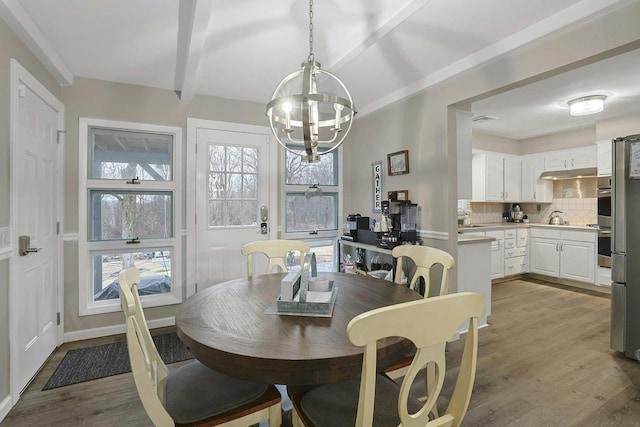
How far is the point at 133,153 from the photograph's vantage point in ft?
10.2

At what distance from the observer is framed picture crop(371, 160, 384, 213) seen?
11.9ft

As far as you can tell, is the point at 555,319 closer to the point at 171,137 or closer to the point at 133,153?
the point at 171,137

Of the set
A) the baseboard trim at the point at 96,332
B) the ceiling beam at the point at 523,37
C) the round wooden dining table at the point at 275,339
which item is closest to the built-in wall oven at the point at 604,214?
the ceiling beam at the point at 523,37

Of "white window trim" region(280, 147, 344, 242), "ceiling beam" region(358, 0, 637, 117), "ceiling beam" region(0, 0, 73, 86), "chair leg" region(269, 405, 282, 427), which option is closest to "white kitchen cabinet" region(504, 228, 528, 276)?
"white window trim" region(280, 147, 344, 242)

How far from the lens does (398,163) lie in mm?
3334

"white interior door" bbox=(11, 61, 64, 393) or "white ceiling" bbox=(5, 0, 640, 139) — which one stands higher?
"white ceiling" bbox=(5, 0, 640, 139)

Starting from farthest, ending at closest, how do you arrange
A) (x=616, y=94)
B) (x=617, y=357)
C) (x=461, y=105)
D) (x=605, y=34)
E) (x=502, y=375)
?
1. (x=616, y=94)
2. (x=461, y=105)
3. (x=617, y=357)
4. (x=502, y=375)
5. (x=605, y=34)

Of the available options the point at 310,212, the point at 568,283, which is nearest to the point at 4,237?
the point at 310,212

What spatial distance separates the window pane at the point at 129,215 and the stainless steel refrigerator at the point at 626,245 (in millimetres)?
4135

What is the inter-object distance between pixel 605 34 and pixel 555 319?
9.72 feet

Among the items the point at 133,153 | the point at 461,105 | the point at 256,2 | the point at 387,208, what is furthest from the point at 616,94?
the point at 133,153

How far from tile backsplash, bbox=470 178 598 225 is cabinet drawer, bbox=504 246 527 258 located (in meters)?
0.70

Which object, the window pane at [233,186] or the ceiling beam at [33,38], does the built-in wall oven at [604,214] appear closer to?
the window pane at [233,186]

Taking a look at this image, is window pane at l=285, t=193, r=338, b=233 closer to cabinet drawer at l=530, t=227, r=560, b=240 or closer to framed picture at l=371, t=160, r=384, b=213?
framed picture at l=371, t=160, r=384, b=213
